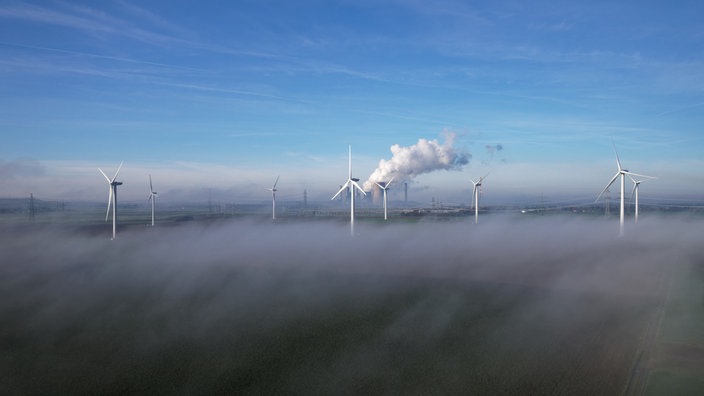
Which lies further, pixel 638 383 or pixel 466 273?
pixel 466 273

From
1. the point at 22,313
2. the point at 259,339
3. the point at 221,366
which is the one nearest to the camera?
the point at 221,366

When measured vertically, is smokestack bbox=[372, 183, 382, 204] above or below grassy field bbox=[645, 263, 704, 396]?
above

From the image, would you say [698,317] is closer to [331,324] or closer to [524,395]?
[524,395]

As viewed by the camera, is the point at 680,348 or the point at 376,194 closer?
the point at 680,348

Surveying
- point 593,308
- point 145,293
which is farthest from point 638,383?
point 145,293

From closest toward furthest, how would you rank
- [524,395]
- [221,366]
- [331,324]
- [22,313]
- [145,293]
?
[524,395] < [221,366] < [331,324] < [22,313] < [145,293]

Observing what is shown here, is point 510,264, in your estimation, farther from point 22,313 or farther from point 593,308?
point 22,313

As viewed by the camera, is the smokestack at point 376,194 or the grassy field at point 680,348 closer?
the grassy field at point 680,348

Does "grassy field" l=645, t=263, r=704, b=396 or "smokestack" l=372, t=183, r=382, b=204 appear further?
"smokestack" l=372, t=183, r=382, b=204

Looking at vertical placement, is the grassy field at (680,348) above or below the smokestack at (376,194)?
below
